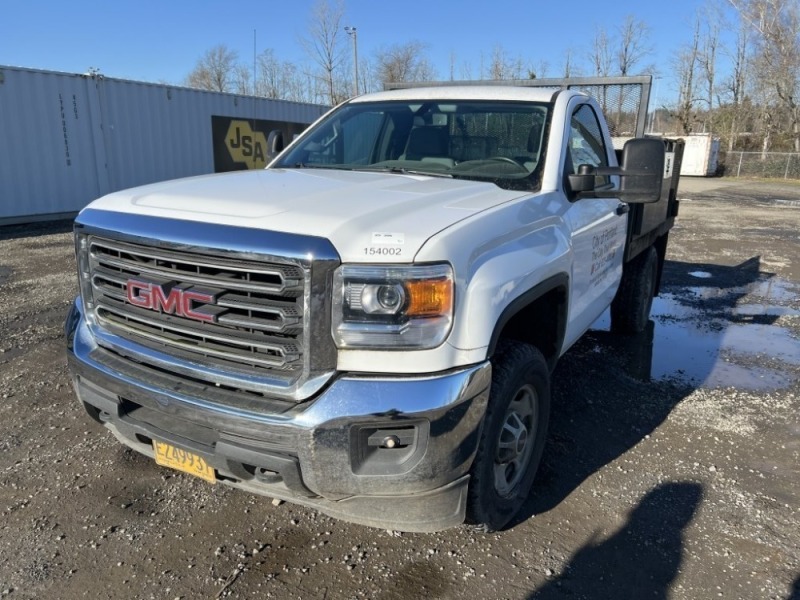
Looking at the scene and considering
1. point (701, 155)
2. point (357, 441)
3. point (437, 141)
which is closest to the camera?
point (357, 441)

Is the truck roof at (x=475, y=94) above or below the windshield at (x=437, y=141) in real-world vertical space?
above

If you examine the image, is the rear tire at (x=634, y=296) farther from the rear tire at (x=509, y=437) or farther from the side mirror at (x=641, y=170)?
the rear tire at (x=509, y=437)

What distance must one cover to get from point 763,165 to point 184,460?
40202 millimetres

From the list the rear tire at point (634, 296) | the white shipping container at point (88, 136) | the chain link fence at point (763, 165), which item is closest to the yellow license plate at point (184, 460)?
the rear tire at point (634, 296)

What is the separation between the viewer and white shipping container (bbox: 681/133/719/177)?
119ft

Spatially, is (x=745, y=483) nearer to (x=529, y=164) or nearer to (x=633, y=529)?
(x=633, y=529)

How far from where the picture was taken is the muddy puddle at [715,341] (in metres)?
5.20

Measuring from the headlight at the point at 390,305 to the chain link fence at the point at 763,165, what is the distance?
3879 cm

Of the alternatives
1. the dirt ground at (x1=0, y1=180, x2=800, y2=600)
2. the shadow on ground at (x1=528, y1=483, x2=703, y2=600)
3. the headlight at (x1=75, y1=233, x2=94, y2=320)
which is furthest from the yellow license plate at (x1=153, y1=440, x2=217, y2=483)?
the shadow on ground at (x1=528, y1=483, x2=703, y2=600)

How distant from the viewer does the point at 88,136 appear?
13.2 meters

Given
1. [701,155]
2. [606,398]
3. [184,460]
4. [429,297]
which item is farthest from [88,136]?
[701,155]

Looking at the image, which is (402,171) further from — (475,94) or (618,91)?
(618,91)

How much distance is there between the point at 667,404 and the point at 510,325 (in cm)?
216

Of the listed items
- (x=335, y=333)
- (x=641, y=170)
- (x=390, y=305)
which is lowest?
(x=335, y=333)
